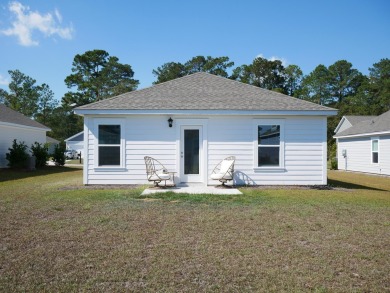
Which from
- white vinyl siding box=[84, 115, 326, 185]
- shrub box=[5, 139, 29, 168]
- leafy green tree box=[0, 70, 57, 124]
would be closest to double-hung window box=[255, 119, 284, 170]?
white vinyl siding box=[84, 115, 326, 185]

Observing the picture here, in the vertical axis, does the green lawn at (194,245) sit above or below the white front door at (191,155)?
below

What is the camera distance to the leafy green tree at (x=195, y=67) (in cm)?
5003

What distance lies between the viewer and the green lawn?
10.8 feet

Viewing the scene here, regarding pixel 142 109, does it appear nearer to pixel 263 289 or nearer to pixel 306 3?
pixel 263 289

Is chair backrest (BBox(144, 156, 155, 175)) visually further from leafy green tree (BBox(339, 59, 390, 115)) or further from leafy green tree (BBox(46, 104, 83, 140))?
leafy green tree (BBox(46, 104, 83, 140))

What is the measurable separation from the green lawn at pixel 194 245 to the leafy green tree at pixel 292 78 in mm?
46868

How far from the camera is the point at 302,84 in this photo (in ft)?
174

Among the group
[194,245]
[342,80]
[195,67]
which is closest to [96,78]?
[195,67]

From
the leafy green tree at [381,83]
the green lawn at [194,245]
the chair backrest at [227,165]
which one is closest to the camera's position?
the green lawn at [194,245]

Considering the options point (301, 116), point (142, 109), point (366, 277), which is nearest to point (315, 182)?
point (301, 116)

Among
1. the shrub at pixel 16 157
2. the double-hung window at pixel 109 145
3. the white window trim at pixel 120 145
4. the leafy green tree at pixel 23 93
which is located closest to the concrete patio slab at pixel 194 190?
the white window trim at pixel 120 145

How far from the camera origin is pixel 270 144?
1120cm

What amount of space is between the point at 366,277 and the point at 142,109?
888 centimetres

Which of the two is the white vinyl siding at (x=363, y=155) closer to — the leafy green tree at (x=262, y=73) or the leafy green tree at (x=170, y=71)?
the leafy green tree at (x=262, y=73)
